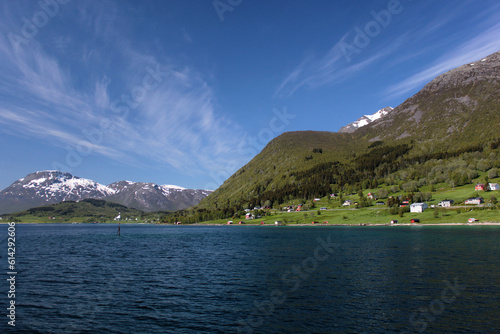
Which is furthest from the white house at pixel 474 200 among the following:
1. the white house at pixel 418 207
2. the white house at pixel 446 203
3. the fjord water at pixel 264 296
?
the fjord water at pixel 264 296

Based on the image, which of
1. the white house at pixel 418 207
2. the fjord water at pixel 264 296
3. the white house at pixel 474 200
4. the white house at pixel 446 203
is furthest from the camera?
the white house at pixel 418 207

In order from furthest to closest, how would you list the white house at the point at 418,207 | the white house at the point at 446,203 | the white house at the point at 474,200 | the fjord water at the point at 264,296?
the white house at the point at 418,207, the white house at the point at 446,203, the white house at the point at 474,200, the fjord water at the point at 264,296

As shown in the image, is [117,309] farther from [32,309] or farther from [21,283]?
[21,283]

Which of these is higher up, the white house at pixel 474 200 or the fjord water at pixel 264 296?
the white house at pixel 474 200

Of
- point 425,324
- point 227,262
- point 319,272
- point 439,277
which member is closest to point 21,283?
point 227,262

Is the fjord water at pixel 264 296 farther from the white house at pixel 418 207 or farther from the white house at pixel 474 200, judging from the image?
the white house at pixel 474 200

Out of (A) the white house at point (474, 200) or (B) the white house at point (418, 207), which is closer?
(A) the white house at point (474, 200)

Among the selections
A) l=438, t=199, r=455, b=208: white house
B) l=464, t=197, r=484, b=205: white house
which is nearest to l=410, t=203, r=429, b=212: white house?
l=438, t=199, r=455, b=208: white house

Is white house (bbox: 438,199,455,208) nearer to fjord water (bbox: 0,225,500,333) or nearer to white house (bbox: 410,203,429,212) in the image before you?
white house (bbox: 410,203,429,212)

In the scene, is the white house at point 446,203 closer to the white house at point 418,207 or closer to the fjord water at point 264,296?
the white house at point 418,207

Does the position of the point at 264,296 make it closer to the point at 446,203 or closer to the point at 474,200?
the point at 446,203

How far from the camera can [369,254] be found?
221 ft

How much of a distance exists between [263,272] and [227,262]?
13398mm

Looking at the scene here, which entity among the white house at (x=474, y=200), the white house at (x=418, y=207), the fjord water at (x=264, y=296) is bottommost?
the fjord water at (x=264, y=296)
